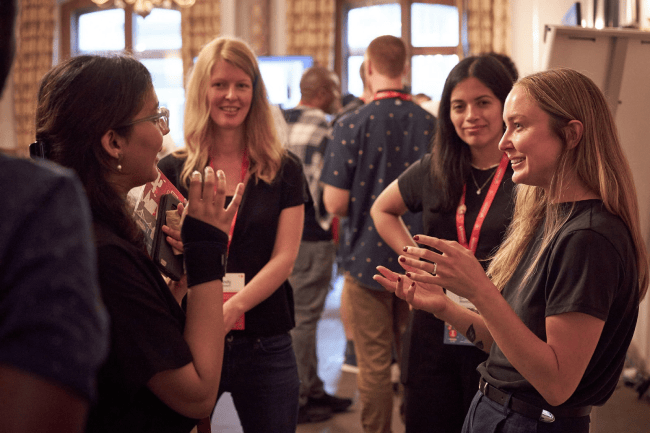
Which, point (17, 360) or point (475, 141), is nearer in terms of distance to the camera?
point (17, 360)

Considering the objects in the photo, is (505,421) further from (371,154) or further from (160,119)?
(371,154)

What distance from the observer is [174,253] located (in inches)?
47.7

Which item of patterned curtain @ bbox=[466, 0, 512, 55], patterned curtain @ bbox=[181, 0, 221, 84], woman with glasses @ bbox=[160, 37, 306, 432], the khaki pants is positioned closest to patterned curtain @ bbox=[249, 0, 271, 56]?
patterned curtain @ bbox=[181, 0, 221, 84]

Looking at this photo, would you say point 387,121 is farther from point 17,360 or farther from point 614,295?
point 17,360

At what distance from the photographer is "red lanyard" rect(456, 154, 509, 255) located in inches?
71.6

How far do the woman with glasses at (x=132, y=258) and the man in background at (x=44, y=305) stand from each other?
1.09 feet

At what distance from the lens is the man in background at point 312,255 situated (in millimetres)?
3285

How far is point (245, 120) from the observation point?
6.39 feet

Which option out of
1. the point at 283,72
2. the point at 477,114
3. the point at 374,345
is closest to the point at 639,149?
the point at 477,114

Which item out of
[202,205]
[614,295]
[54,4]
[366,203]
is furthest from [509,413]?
[54,4]

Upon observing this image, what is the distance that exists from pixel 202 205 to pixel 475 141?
3.85 ft

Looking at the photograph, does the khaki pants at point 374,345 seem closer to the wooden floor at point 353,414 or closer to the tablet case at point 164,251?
the wooden floor at point 353,414

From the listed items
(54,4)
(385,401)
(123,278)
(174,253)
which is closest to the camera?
(123,278)

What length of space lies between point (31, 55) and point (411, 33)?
591cm
